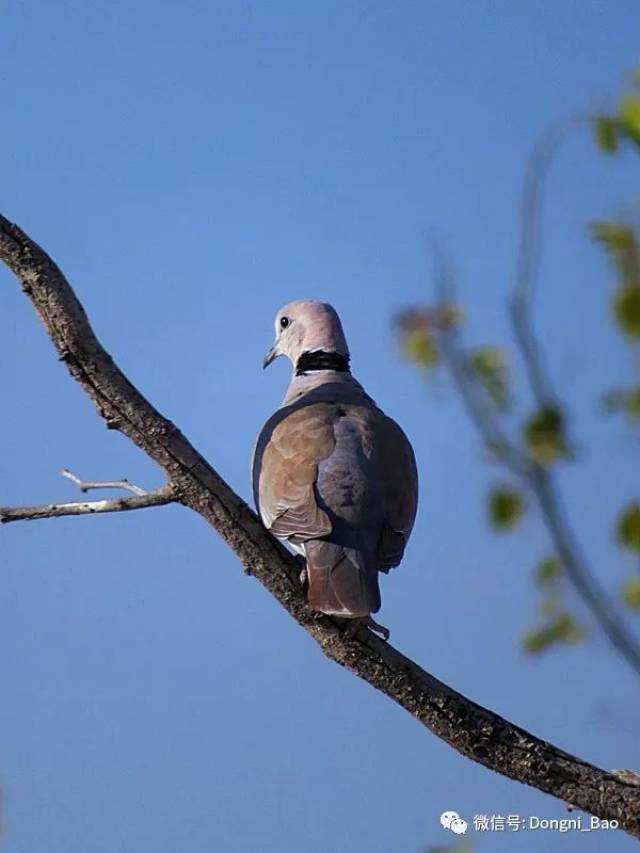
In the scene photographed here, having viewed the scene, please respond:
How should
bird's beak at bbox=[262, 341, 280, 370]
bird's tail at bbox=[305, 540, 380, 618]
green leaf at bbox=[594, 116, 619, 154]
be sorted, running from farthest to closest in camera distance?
1. bird's beak at bbox=[262, 341, 280, 370]
2. bird's tail at bbox=[305, 540, 380, 618]
3. green leaf at bbox=[594, 116, 619, 154]

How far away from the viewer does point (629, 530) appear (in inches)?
38.7

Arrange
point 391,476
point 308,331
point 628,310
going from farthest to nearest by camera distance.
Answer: point 308,331, point 391,476, point 628,310

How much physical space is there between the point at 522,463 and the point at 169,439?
6.63 feet

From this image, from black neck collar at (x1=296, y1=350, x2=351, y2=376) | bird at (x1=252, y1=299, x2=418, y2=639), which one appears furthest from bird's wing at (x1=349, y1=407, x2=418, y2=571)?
black neck collar at (x1=296, y1=350, x2=351, y2=376)

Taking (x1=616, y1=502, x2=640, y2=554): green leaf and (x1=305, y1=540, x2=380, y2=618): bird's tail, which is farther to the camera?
(x1=305, y1=540, x2=380, y2=618): bird's tail

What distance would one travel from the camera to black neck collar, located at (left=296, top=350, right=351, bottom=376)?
14.0ft

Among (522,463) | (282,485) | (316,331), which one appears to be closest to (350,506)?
(282,485)

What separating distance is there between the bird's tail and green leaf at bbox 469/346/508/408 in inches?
72.2

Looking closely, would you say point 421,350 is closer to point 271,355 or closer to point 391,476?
point 391,476

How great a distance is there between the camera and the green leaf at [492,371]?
3.60 ft

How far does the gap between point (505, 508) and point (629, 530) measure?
0.54ft

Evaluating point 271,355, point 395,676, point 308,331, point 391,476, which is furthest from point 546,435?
point 271,355

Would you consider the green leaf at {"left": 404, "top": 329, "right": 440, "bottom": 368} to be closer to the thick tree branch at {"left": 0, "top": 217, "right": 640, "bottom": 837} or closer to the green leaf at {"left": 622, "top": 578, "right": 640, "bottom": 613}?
the green leaf at {"left": 622, "top": 578, "right": 640, "bottom": 613}

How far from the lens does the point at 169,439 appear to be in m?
2.95
